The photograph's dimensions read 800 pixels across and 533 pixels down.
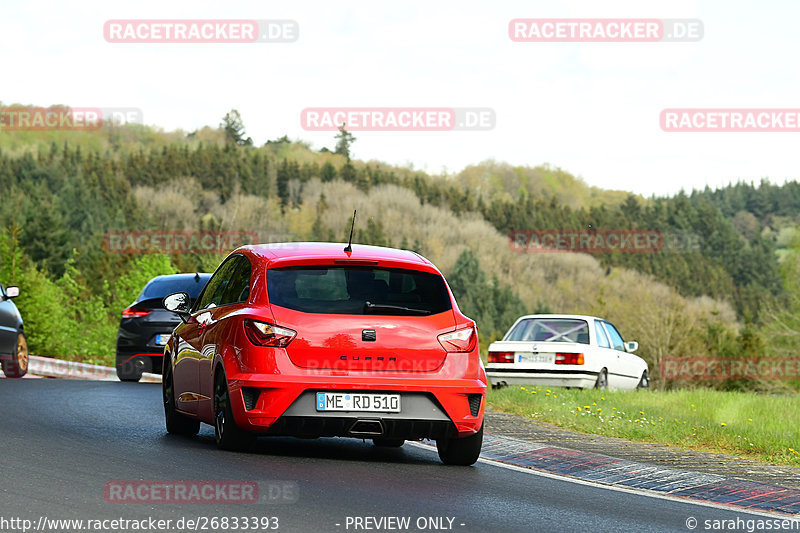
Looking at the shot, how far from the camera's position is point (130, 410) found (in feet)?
42.0

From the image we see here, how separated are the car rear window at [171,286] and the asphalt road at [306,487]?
7580 mm

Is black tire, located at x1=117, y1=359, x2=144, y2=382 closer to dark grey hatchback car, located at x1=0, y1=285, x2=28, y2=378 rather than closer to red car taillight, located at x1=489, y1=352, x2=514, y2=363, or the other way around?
dark grey hatchback car, located at x1=0, y1=285, x2=28, y2=378

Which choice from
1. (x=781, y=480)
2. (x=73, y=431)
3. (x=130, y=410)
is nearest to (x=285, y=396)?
(x=73, y=431)

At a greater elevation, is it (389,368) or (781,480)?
(389,368)

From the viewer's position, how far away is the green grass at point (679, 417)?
10469mm

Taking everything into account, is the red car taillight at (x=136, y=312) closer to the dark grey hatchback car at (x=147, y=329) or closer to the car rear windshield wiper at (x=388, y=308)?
the dark grey hatchback car at (x=147, y=329)

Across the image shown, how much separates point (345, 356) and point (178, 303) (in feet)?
8.81

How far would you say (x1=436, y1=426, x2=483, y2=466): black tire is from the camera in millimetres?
8961

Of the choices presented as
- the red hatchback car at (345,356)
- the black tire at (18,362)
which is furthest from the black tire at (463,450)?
the black tire at (18,362)

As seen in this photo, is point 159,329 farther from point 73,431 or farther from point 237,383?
point 237,383

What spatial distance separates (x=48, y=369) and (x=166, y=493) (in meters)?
17.7

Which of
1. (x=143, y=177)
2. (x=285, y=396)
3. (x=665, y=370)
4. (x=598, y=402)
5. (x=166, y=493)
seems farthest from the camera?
(x=143, y=177)

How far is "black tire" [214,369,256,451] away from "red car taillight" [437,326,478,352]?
1666 millimetres

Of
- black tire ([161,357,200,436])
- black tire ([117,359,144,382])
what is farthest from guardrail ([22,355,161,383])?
black tire ([161,357,200,436])
